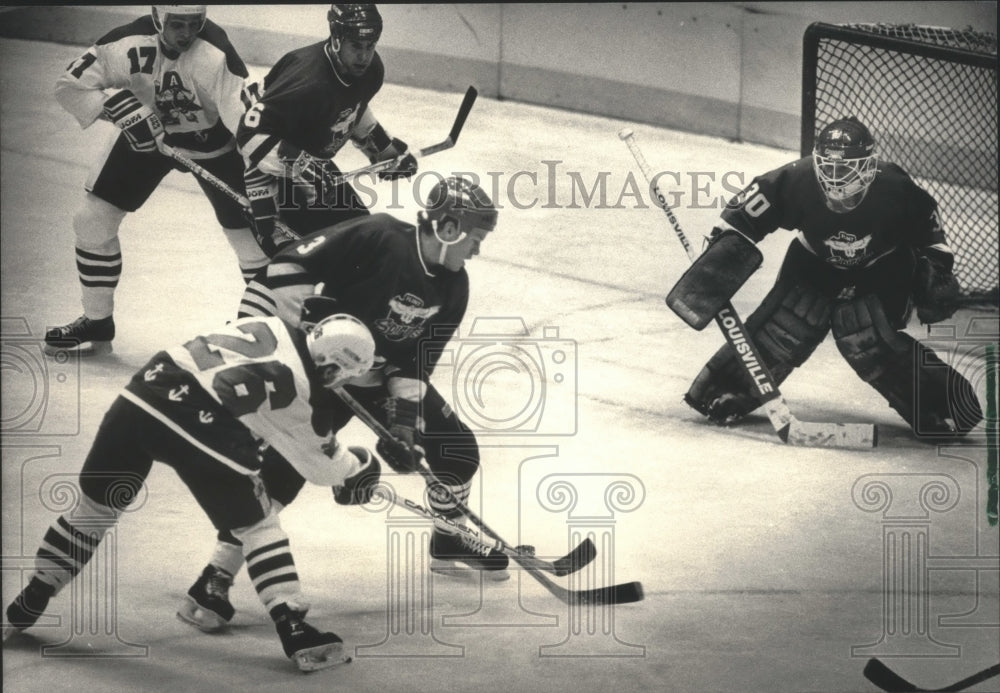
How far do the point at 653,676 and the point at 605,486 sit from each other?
1.16 meters

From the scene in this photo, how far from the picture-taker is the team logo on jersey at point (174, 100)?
496 centimetres

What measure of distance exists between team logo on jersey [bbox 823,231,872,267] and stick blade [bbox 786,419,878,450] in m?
0.54

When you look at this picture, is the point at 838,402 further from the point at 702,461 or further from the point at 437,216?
the point at 437,216

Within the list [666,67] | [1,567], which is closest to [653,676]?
[1,567]

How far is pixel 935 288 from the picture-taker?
5.89 metres

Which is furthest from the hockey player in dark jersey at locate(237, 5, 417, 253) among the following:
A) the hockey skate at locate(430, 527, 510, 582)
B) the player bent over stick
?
Result: the hockey skate at locate(430, 527, 510, 582)

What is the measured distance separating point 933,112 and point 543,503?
3.26 metres

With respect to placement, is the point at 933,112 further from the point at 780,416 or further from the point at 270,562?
the point at 270,562

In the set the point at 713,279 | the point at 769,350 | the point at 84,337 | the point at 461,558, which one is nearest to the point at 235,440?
the point at 461,558

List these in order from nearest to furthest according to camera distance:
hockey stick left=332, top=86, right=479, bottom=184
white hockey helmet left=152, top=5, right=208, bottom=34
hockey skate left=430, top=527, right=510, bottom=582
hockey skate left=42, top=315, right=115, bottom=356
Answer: white hockey helmet left=152, top=5, right=208, bottom=34 < hockey skate left=430, top=527, right=510, bottom=582 < hockey stick left=332, top=86, right=479, bottom=184 < hockey skate left=42, top=315, right=115, bottom=356

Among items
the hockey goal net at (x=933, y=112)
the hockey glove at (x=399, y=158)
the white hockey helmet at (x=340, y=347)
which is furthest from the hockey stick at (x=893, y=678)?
the hockey goal net at (x=933, y=112)

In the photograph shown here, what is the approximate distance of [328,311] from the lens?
174 inches

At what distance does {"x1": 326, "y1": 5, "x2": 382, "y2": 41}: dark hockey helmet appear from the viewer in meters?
4.67

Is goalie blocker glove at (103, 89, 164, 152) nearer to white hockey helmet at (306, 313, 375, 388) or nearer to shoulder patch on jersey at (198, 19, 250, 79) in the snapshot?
shoulder patch on jersey at (198, 19, 250, 79)
